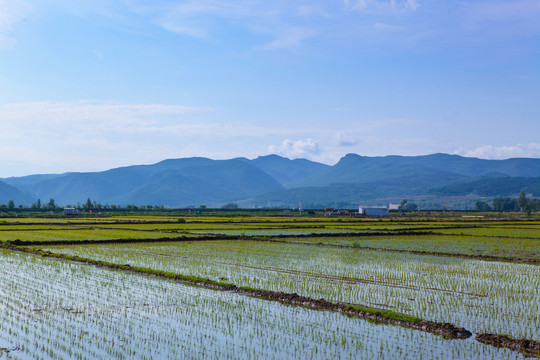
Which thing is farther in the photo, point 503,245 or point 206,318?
point 503,245

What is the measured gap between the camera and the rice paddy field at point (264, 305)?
9.10m

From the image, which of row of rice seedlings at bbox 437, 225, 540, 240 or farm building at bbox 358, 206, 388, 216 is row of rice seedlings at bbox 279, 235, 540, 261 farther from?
farm building at bbox 358, 206, 388, 216

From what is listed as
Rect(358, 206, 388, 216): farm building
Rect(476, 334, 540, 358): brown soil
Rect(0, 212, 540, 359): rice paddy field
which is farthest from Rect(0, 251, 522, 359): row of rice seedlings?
Rect(358, 206, 388, 216): farm building

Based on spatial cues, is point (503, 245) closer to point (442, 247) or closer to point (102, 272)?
point (442, 247)

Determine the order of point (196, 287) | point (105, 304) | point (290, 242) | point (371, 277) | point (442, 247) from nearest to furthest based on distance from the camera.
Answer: point (105, 304)
point (196, 287)
point (371, 277)
point (442, 247)
point (290, 242)

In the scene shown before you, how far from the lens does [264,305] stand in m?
12.5

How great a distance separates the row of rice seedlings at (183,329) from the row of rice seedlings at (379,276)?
1686 mm

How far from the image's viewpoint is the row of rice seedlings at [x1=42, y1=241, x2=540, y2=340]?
11.8m

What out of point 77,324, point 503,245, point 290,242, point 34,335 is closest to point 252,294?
point 77,324

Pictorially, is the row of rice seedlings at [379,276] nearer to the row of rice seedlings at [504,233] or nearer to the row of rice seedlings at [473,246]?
the row of rice seedlings at [473,246]

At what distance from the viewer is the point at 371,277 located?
1677 cm

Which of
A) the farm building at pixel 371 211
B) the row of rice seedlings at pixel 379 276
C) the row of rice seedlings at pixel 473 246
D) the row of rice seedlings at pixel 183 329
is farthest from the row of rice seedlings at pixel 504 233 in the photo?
the farm building at pixel 371 211

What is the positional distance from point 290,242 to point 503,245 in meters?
11.9

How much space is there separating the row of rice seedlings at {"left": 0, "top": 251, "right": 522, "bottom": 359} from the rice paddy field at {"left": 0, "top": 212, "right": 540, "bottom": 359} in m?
0.02
